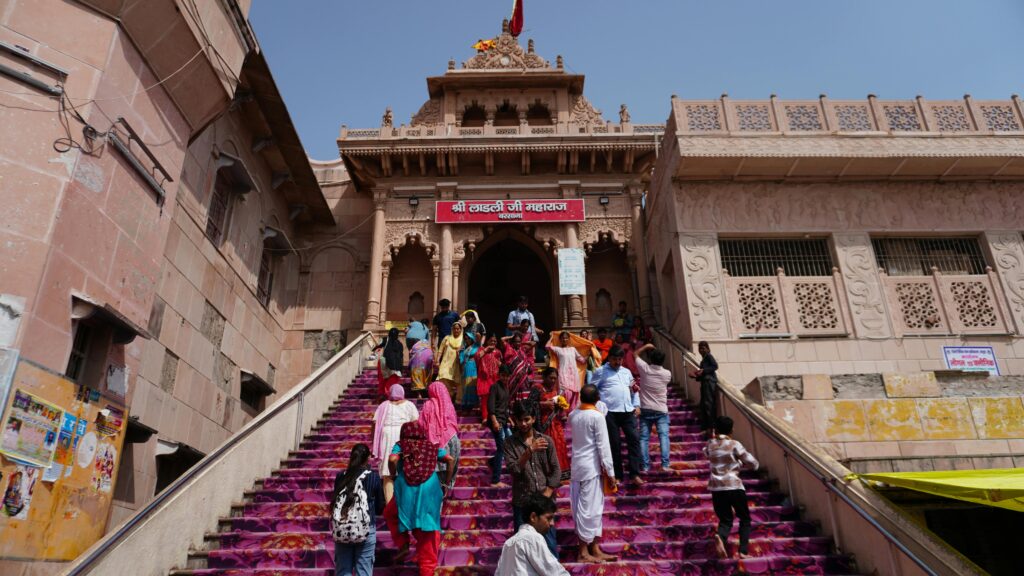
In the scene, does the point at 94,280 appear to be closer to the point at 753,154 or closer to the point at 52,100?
the point at 52,100

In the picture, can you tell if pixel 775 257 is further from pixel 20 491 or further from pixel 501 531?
pixel 20 491

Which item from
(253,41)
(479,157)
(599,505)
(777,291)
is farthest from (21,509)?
(479,157)

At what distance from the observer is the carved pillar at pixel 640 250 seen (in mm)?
15547

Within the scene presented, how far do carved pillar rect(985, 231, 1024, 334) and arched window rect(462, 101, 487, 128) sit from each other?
12783 mm

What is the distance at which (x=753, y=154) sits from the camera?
1229 centimetres

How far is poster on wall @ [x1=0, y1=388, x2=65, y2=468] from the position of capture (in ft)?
18.6

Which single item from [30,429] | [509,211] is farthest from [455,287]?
[30,429]

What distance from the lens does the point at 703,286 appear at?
11.9 m

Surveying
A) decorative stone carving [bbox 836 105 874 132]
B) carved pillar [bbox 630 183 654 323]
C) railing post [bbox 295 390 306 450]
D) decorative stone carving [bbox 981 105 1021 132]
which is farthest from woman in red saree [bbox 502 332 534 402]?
decorative stone carving [bbox 981 105 1021 132]

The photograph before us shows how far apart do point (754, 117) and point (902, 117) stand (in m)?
3.00

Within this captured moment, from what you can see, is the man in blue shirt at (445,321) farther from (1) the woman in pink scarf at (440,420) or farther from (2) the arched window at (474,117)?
(2) the arched window at (474,117)

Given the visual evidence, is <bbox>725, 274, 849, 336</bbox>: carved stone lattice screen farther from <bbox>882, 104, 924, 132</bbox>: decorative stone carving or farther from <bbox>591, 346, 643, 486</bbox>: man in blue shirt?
<bbox>591, 346, 643, 486</bbox>: man in blue shirt

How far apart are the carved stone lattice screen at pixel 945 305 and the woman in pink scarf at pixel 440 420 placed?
934 centimetres

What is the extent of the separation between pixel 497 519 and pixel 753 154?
29.5 ft
